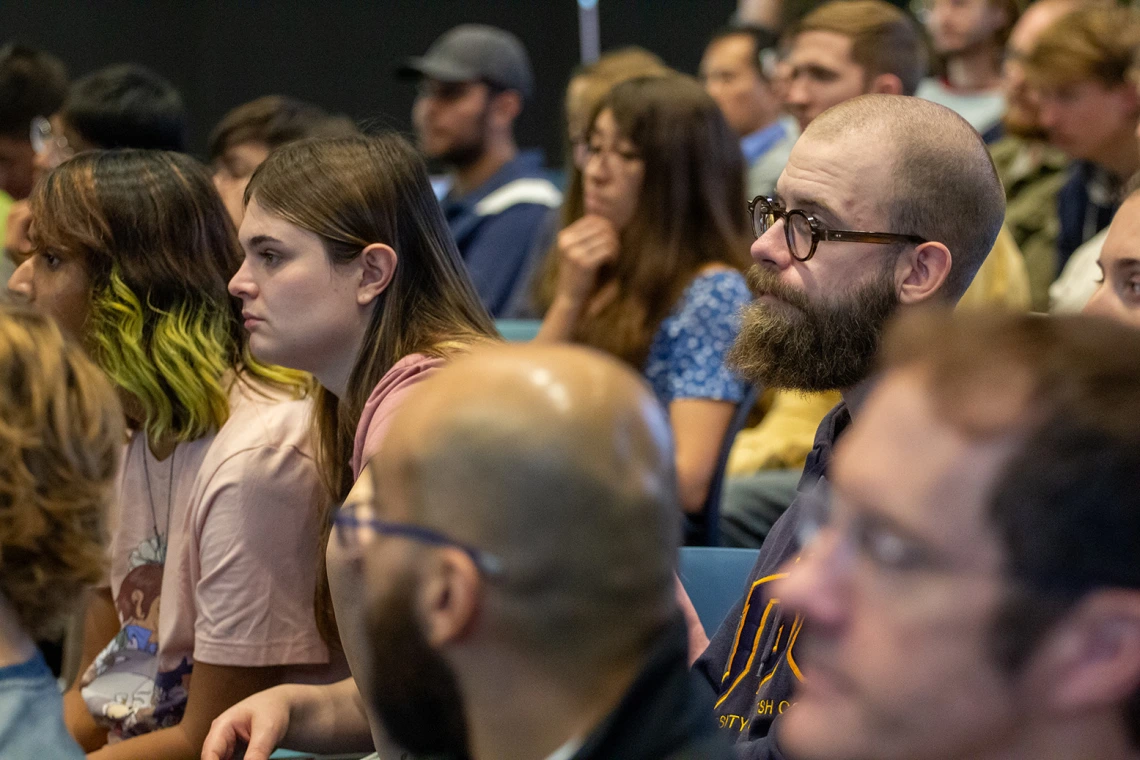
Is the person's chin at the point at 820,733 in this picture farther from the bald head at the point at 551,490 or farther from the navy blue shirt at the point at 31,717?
the navy blue shirt at the point at 31,717

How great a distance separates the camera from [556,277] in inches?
144

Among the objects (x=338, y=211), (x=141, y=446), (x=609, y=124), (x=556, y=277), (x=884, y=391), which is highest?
(x=884, y=391)

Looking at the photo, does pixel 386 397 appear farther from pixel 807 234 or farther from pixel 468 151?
pixel 468 151

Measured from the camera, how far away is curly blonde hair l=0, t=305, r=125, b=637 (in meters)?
1.26

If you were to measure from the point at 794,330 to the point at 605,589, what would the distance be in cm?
93

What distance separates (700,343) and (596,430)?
197 centimetres

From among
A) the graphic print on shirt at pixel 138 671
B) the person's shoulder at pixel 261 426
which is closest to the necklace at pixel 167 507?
the graphic print on shirt at pixel 138 671

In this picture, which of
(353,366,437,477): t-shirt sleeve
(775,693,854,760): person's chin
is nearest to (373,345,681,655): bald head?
(775,693,854,760): person's chin

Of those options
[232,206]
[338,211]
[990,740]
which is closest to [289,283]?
[338,211]

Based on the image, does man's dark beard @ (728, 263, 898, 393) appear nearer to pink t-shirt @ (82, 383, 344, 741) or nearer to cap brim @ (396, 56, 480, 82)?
pink t-shirt @ (82, 383, 344, 741)

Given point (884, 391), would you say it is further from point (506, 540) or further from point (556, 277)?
point (556, 277)

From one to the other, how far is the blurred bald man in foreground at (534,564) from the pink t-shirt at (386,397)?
0.68 meters

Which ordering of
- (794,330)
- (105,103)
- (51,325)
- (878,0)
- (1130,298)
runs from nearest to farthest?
(51,325), (794,330), (1130,298), (105,103), (878,0)

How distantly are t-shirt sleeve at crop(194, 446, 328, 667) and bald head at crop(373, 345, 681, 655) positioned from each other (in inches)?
39.2
